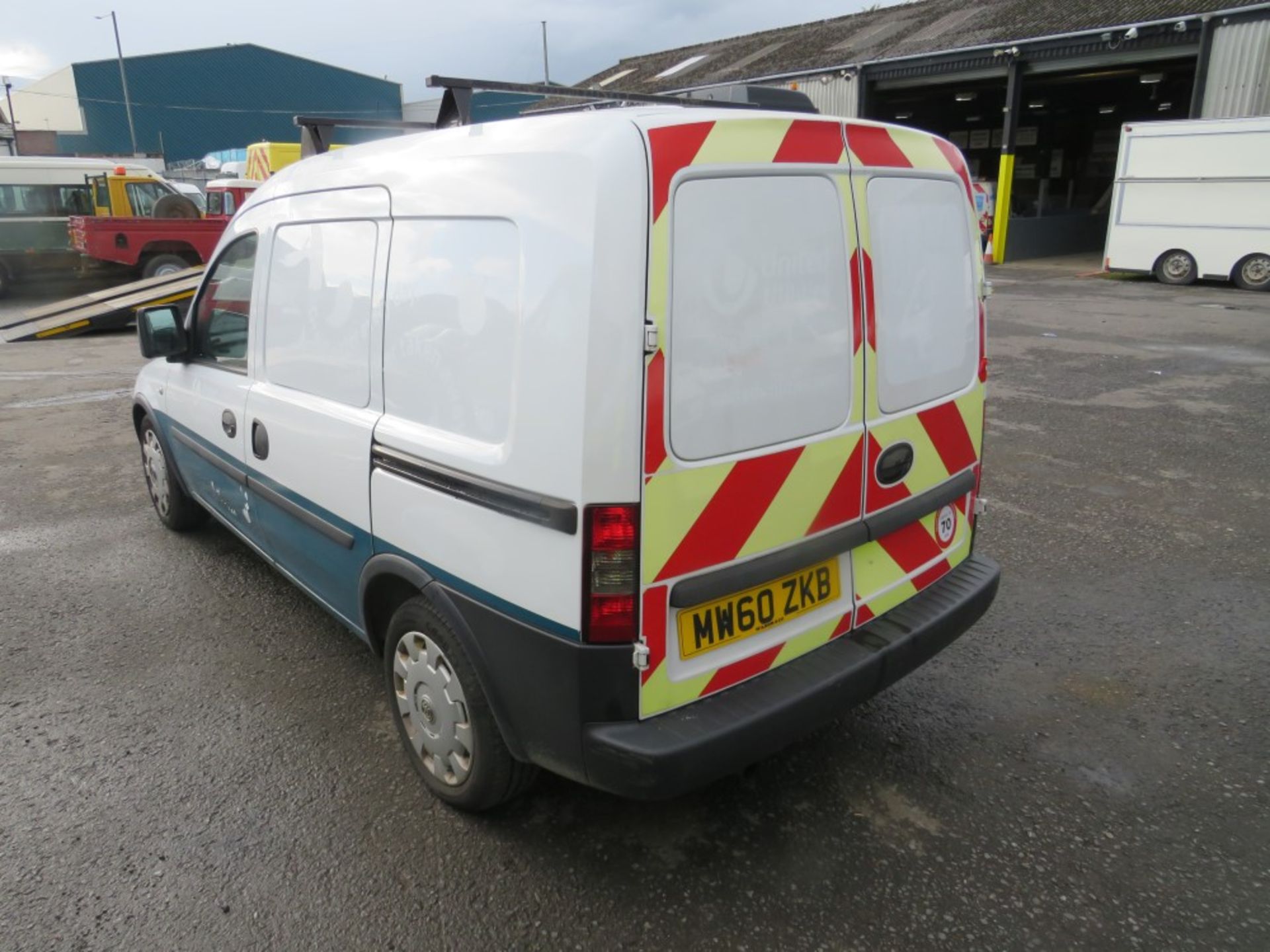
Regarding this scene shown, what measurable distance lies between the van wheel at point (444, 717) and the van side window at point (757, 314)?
0.93 meters

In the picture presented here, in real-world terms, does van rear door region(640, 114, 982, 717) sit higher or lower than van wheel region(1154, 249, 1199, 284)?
higher

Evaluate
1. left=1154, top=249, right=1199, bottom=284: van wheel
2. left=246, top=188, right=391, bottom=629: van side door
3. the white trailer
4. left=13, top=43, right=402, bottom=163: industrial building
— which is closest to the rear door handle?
left=246, top=188, right=391, bottom=629: van side door

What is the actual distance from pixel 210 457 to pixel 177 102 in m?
57.3

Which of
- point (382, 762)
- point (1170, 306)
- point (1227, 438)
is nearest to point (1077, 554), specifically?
point (1227, 438)

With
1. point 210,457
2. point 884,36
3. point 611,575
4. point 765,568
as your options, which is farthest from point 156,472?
point 884,36

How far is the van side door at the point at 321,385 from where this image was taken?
2.75 metres

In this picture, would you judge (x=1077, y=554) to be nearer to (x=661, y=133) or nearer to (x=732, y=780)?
(x=732, y=780)

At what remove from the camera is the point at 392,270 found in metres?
2.62

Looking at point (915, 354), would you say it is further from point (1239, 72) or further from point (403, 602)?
point (1239, 72)

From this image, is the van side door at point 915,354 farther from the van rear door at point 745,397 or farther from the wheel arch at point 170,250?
the wheel arch at point 170,250

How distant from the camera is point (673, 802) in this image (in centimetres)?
278

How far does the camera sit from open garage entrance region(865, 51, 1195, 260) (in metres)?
22.1

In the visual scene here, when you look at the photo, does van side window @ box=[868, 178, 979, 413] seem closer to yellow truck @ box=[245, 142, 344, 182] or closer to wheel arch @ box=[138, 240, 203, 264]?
wheel arch @ box=[138, 240, 203, 264]

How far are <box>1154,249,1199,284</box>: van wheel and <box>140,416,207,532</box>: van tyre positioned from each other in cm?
1746
